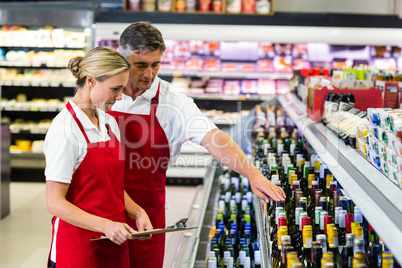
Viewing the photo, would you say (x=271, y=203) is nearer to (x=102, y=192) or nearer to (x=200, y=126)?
(x=200, y=126)

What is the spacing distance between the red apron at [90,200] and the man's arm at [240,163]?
1.75ft

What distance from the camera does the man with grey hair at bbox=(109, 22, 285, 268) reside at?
2463 millimetres

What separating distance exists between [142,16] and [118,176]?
511 centimetres

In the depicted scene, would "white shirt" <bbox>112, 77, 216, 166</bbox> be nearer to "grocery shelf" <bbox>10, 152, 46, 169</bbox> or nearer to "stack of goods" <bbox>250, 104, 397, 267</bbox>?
"stack of goods" <bbox>250, 104, 397, 267</bbox>

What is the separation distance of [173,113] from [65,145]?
2.57 ft

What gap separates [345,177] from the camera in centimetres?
184

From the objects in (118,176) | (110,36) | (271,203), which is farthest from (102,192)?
(110,36)

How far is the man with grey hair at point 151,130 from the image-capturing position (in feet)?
8.08

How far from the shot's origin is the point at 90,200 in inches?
82.0

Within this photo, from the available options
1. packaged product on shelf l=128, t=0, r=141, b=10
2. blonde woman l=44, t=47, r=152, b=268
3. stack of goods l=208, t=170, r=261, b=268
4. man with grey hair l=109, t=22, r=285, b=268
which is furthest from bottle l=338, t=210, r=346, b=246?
packaged product on shelf l=128, t=0, r=141, b=10

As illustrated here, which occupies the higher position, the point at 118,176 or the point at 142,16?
the point at 142,16

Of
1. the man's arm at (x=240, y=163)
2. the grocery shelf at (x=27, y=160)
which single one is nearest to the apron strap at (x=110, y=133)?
the man's arm at (x=240, y=163)

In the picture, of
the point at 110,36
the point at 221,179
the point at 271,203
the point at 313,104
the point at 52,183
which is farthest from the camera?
the point at 110,36

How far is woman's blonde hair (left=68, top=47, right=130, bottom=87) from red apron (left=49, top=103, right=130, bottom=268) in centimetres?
17
